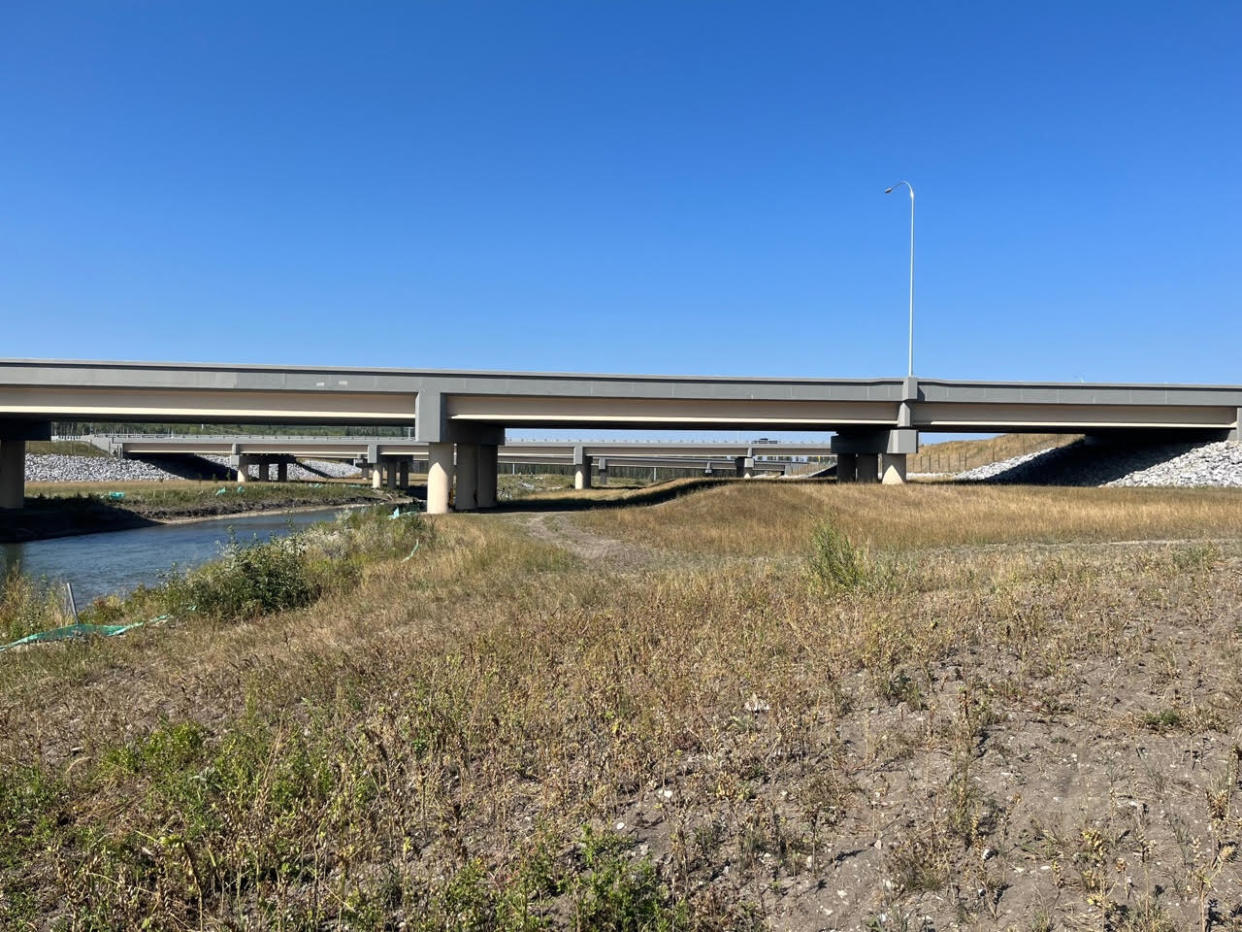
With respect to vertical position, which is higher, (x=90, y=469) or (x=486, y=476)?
(x=486, y=476)

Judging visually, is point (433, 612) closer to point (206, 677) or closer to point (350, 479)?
point (206, 677)

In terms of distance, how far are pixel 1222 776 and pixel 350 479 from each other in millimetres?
123413

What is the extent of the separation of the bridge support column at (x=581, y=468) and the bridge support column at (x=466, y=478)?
41.6m

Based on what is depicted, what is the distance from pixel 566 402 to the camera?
124 feet

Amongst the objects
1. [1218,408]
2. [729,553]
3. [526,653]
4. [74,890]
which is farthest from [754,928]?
[1218,408]

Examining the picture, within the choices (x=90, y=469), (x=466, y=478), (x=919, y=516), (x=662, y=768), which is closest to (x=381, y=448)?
(x=90, y=469)

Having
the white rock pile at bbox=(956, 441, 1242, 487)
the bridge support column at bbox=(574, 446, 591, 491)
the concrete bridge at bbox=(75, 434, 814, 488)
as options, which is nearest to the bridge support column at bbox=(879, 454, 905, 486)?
the white rock pile at bbox=(956, 441, 1242, 487)

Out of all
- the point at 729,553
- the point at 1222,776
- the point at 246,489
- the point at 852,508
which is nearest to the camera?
the point at 1222,776

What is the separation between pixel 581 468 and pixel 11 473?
5575cm

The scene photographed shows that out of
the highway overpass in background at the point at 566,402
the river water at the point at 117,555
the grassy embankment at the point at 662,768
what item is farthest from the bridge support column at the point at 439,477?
the grassy embankment at the point at 662,768

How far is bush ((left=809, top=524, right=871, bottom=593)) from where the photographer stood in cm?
1056

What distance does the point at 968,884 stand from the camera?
11.5ft

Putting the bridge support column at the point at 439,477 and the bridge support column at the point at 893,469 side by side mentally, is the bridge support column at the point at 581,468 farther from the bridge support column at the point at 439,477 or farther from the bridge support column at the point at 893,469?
the bridge support column at the point at 893,469

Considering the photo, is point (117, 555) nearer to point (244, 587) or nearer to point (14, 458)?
point (14, 458)
